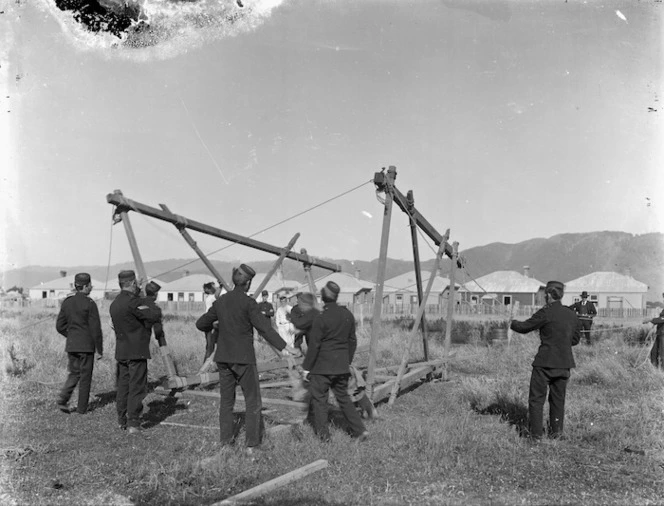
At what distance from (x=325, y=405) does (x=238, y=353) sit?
1.23m

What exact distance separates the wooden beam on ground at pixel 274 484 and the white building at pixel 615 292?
5039cm

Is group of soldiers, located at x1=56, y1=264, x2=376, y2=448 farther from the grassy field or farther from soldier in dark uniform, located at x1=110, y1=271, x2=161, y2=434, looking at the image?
the grassy field

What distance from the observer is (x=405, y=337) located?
1923cm

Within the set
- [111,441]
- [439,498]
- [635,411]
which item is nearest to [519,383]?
[635,411]

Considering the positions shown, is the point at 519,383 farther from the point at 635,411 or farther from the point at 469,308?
the point at 469,308

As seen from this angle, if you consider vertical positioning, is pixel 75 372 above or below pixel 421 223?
below

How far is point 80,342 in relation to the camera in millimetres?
8359

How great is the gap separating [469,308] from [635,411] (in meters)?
45.5

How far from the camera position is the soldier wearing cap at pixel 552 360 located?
6.80m

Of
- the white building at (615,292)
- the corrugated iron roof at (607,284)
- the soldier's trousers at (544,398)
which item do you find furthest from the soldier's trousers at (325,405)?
the corrugated iron roof at (607,284)

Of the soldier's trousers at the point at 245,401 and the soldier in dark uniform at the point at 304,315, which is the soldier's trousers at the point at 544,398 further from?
the soldier's trousers at the point at 245,401

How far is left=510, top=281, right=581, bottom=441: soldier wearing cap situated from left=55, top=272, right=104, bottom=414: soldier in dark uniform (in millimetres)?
5935

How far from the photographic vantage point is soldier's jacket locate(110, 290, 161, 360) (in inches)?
288

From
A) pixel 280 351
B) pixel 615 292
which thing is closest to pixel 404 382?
pixel 280 351
